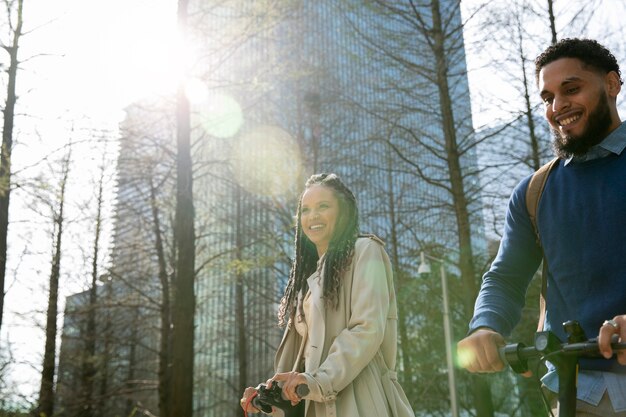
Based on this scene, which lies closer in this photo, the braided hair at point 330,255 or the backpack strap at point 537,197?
the backpack strap at point 537,197

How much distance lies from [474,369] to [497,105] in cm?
1124

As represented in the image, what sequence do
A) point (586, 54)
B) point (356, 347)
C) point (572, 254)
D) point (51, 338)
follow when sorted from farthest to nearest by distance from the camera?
point (51, 338) < point (356, 347) < point (586, 54) < point (572, 254)

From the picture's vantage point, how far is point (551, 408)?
5.68ft

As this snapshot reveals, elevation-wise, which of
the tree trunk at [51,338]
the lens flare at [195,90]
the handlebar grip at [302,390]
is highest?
the lens flare at [195,90]

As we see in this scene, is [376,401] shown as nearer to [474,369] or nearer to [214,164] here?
[474,369]

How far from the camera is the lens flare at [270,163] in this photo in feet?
59.7

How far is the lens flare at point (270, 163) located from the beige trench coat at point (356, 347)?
14956 mm

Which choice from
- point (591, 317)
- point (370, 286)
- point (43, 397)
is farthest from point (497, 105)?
point (43, 397)

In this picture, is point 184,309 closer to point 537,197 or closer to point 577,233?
point 537,197

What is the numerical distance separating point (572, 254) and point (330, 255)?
143 cm

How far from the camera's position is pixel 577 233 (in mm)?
1864

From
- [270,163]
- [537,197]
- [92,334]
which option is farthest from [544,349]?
[92,334]

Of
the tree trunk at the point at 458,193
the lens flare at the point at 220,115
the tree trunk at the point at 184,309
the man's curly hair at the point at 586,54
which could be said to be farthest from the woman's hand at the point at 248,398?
the lens flare at the point at 220,115

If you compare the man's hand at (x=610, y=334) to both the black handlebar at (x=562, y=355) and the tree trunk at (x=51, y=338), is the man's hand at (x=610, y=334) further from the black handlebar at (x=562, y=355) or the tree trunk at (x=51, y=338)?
the tree trunk at (x=51, y=338)
